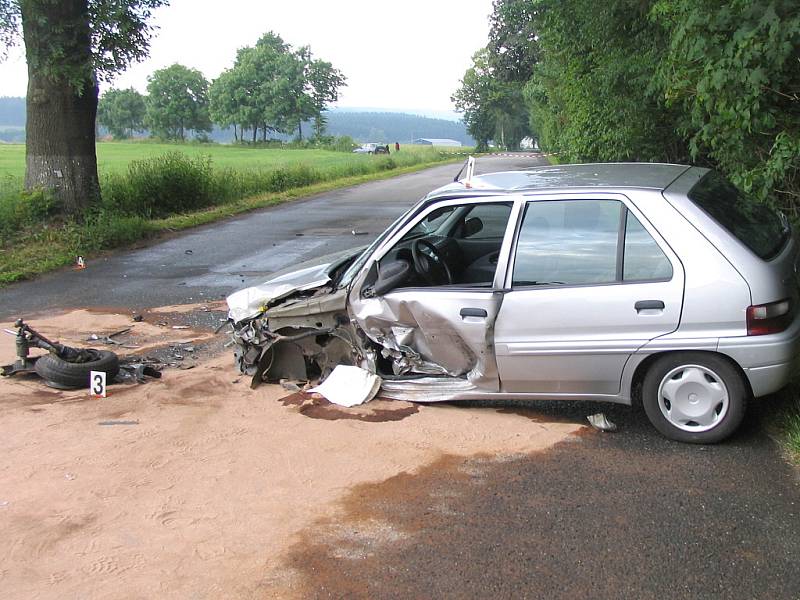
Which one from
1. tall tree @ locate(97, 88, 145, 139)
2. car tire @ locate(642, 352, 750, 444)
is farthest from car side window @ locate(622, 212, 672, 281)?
tall tree @ locate(97, 88, 145, 139)

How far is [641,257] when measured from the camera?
15.8 ft

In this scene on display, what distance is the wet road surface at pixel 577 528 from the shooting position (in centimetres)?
341

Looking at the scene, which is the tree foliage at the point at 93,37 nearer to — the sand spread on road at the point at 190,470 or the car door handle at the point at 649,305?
the sand spread on road at the point at 190,470

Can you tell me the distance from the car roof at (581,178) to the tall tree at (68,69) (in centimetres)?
1099

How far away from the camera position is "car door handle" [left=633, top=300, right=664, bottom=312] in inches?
185

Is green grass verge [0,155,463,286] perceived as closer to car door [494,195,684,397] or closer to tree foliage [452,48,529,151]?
car door [494,195,684,397]

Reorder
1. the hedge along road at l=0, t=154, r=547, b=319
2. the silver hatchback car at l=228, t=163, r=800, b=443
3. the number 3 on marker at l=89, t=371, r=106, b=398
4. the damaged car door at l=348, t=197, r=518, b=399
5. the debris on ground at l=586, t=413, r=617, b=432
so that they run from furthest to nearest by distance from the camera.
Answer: the hedge along road at l=0, t=154, r=547, b=319
the number 3 on marker at l=89, t=371, r=106, b=398
the damaged car door at l=348, t=197, r=518, b=399
the debris on ground at l=586, t=413, r=617, b=432
the silver hatchback car at l=228, t=163, r=800, b=443

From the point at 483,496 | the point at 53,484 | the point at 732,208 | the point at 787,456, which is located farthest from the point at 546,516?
the point at 53,484

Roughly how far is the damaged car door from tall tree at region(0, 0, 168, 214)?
10.8m

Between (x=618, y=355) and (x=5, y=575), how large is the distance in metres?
3.55

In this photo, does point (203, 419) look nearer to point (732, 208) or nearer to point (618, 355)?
point (618, 355)

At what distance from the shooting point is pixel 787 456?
455cm

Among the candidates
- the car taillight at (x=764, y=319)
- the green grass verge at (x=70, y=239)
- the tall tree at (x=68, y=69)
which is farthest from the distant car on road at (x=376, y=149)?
the car taillight at (x=764, y=319)

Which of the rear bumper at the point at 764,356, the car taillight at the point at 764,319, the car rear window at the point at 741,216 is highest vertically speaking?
the car rear window at the point at 741,216
